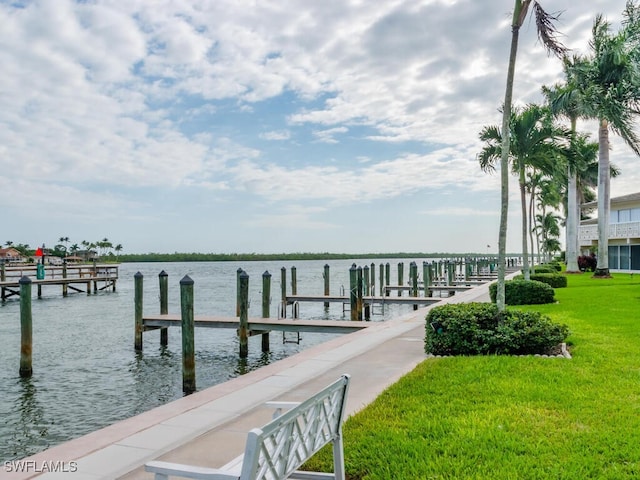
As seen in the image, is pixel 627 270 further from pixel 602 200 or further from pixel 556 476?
pixel 556 476

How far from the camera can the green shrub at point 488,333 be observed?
9477 mm

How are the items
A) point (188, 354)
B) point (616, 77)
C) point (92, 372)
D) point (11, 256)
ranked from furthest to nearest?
point (11, 256), point (616, 77), point (92, 372), point (188, 354)

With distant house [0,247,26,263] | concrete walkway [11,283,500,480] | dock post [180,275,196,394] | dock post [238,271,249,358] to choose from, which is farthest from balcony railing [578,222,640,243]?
distant house [0,247,26,263]

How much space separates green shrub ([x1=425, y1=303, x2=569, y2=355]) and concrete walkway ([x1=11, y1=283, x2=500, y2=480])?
21.9 inches

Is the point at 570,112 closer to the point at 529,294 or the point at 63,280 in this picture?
the point at 529,294

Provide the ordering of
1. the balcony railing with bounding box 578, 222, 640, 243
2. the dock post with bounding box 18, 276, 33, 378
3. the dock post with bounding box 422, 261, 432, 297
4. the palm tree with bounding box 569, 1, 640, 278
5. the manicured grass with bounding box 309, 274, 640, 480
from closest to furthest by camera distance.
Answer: the manicured grass with bounding box 309, 274, 640, 480
the dock post with bounding box 18, 276, 33, 378
the palm tree with bounding box 569, 1, 640, 278
the dock post with bounding box 422, 261, 432, 297
the balcony railing with bounding box 578, 222, 640, 243

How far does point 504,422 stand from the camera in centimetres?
561

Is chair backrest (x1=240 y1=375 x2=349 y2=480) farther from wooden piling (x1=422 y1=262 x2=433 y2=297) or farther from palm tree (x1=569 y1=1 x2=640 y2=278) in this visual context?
wooden piling (x1=422 y1=262 x2=433 y2=297)

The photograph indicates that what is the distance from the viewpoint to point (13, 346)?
18.0 m

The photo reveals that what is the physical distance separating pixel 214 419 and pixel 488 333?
5380 mm

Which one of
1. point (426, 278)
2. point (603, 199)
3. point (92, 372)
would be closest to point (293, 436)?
point (92, 372)

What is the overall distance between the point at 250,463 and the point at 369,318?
22.5 metres

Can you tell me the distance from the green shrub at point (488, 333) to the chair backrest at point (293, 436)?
19.5 ft

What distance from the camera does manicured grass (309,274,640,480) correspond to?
4.54 meters
